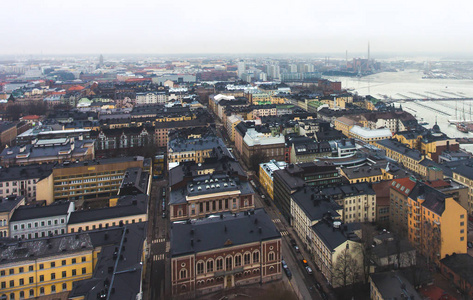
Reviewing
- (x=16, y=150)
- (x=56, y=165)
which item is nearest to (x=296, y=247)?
(x=56, y=165)

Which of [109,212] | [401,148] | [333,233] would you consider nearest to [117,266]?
[109,212]

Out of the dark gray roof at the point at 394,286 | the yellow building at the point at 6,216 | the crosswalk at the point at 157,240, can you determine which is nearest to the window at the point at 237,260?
the dark gray roof at the point at 394,286

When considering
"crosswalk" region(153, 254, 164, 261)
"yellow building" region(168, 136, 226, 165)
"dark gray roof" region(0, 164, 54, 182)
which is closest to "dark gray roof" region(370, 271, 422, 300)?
"crosswalk" region(153, 254, 164, 261)

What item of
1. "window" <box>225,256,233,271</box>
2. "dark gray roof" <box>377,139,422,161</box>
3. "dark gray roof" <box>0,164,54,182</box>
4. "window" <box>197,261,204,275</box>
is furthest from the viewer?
"dark gray roof" <box>377,139,422,161</box>

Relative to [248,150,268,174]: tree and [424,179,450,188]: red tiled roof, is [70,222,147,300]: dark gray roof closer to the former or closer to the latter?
[248,150,268,174]: tree

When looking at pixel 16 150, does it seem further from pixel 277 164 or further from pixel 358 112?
pixel 358 112
